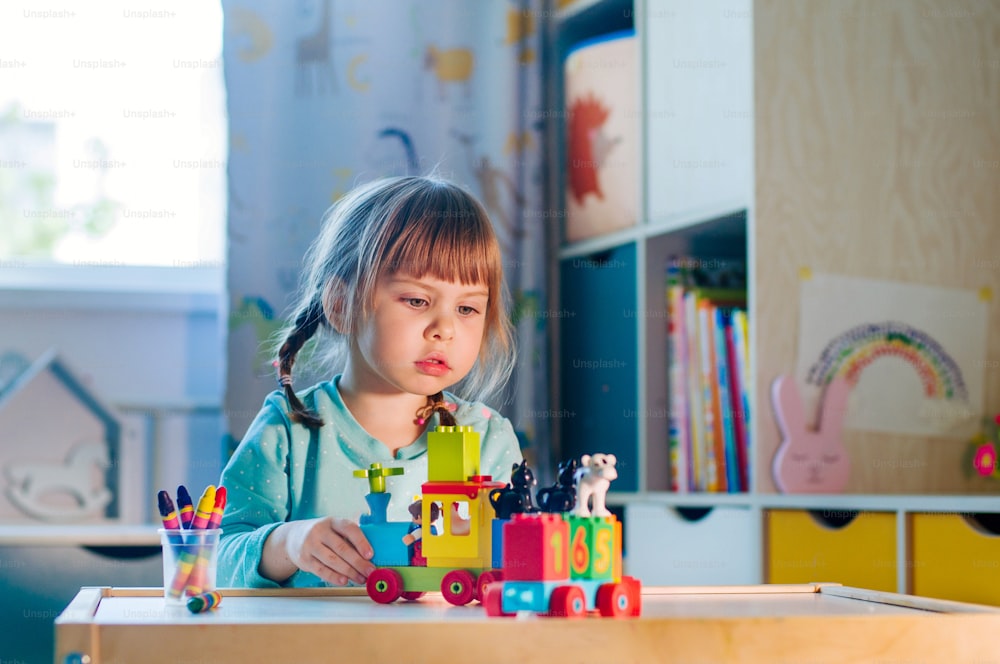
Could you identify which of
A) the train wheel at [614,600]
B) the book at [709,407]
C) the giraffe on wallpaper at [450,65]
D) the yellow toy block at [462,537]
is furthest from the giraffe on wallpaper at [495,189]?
the train wheel at [614,600]

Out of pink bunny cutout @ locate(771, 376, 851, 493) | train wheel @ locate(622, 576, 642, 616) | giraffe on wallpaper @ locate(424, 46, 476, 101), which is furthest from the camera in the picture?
giraffe on wallpaper @ locate(424, 46, 476, 101)

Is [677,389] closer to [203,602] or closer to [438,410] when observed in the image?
[438,410]

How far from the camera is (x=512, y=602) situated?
0.74 meters

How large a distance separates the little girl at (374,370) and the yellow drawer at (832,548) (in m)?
0.51

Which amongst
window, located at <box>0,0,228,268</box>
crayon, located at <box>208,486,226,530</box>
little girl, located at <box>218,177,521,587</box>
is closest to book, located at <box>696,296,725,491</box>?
little girl, located at <box>218,177,521,587</box>

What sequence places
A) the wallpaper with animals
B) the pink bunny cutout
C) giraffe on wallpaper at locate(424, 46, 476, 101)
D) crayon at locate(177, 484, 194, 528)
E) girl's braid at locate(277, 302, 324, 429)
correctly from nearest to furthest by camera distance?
1. crayon at locate(177, 484, 194, 528)
2. girl's braid at locate(277, 302, 324, 429)
3. the pink bunny cutout
4. the wallpaper with animals
5. giraffe on wallpaper at locate(424, 46, 476, 101)

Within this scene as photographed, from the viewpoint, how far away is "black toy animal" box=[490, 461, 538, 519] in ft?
2.65

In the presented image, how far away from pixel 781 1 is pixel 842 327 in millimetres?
502

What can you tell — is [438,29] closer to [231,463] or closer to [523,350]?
[523,350]

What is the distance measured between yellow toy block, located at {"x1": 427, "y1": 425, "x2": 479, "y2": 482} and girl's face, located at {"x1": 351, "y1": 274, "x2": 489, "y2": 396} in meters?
0.27

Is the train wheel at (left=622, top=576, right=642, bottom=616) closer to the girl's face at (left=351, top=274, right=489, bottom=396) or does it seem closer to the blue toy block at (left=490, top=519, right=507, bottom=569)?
the blue toy block at (left=490, top=519, right=507, bottom=569)

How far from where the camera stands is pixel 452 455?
87 centimetres

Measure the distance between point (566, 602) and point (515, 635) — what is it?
6cm

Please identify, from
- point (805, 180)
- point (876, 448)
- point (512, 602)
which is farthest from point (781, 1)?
point (512, 602)
